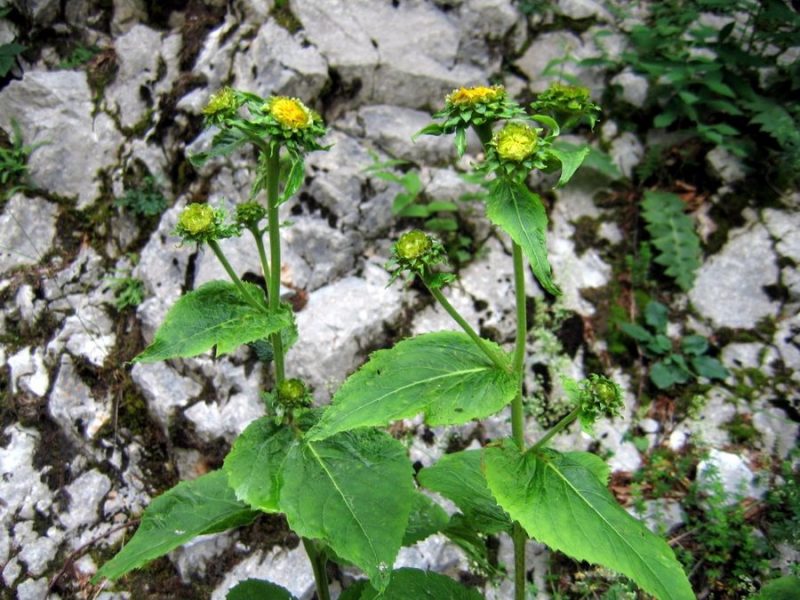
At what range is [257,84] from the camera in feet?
15.2

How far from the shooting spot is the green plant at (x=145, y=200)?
4594 millimetres

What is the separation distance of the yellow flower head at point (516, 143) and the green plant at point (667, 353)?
8.68 feet

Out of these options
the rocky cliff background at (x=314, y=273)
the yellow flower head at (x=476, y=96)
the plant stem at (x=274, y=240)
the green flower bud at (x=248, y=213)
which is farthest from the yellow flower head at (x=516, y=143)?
the rocky cliff background at (x=314, y=273)

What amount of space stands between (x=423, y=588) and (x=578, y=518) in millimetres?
962

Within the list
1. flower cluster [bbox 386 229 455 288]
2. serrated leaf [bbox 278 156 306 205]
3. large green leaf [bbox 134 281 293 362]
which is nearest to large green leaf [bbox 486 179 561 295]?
flower cluster [bbox 386 229 455 288]

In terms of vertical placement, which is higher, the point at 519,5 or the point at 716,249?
the point at 519,5

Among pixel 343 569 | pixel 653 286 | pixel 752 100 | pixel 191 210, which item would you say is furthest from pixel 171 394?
pixel 752 100

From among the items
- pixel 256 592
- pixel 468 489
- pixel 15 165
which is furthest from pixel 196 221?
pixel 15 165

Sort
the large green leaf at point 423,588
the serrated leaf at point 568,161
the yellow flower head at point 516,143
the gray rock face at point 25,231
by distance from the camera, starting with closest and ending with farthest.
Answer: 1. the serrated leaf at point 568,161
2. the yellow flower head at point 516,143
3. the large green leaf at point 423,588
4. the gray rock face at point 25,231

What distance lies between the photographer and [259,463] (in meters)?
2.59

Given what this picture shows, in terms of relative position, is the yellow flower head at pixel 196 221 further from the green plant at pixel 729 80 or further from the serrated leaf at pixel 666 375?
the green plant at pixel 729 80

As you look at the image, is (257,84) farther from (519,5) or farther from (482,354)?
(482,354)

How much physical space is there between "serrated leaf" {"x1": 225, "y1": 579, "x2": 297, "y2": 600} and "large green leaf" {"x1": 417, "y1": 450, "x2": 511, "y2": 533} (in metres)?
0.94

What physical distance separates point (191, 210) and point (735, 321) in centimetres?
385
